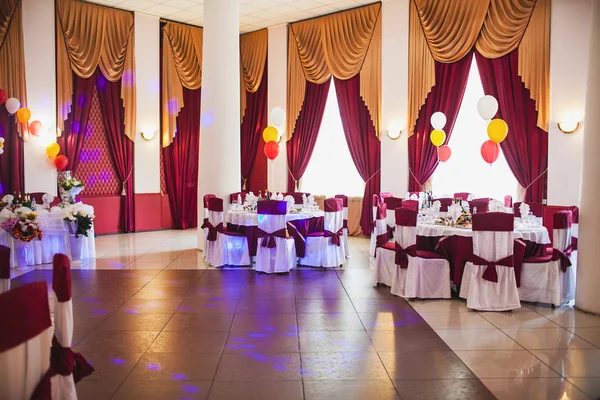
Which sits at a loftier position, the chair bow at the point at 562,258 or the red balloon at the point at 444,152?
the red balloon at the point at 444,152

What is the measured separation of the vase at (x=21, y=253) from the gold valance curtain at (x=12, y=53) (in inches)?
114

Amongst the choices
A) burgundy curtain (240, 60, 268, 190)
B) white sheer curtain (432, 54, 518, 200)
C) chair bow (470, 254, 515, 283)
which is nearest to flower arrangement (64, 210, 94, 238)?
burgundy curtain (240, 60, 268, 190)

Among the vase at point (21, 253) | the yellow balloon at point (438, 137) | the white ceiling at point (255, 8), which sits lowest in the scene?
the vase at point (21, 253)

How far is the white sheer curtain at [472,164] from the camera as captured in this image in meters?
8.80

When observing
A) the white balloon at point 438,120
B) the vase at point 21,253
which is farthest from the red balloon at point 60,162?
the white balloon at point 438,120

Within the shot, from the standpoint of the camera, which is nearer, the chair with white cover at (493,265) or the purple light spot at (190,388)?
the purple light spot at (190,388)

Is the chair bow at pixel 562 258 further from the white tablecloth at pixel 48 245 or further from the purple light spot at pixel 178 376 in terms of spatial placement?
the white tablecloth at pixel 48 245

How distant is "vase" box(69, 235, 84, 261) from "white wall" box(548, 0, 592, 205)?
7.30 m

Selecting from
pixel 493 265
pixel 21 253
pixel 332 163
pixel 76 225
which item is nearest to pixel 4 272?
pixel 493 265

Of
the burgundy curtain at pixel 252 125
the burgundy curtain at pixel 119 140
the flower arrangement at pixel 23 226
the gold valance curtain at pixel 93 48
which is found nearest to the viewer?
the flower arrangement at pixel 23 226

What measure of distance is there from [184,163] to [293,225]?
544 centimetres

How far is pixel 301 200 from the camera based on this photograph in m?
9.22

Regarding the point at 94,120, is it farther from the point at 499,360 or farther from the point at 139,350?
the point at 499,360

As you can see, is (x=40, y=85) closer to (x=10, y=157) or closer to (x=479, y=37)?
(x=10, y=157)
